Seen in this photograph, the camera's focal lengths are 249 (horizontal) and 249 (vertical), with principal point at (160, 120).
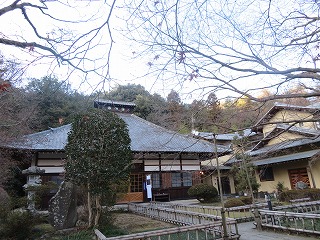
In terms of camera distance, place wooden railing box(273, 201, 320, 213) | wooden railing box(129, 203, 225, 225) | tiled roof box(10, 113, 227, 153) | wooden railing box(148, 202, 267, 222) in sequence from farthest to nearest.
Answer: tiled roof box(10, 113, 227, 153) → wooden railing box(148, 202, 267, 222) → wooden railing box(273, 201, 320, 213) → wooden railing box(129, 203, 225, 225)

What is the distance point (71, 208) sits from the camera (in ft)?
28.9

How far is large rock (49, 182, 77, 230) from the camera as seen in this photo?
28.0 ft

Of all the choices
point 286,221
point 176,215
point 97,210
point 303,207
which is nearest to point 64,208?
point 97,210

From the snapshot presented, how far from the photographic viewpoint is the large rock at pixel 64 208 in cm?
853

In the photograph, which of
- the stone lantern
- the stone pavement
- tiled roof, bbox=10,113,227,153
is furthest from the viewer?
tiled roof, bbox=10,113,227,153

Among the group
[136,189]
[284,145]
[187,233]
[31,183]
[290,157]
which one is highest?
[290,157]

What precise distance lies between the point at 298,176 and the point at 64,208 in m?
16.5

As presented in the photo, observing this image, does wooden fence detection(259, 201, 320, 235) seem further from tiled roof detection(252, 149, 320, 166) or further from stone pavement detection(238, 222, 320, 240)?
tiled roof detection(252, 149, 320, 166)

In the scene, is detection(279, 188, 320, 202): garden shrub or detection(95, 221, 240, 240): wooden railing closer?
detection(95, 221, 240, 240): wooden railing

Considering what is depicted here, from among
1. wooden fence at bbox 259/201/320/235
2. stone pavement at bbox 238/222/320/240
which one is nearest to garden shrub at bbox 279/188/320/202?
wooden fence at bbox 259/201/320/235

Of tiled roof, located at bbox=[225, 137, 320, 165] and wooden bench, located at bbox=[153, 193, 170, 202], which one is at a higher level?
tiled roof, located at bbox=[225, 137, 320, 165]

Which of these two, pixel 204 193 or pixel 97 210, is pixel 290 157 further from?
pixel 97 210

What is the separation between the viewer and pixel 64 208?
8664 millimetres

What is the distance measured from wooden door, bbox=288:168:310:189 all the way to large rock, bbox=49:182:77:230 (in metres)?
15.9
